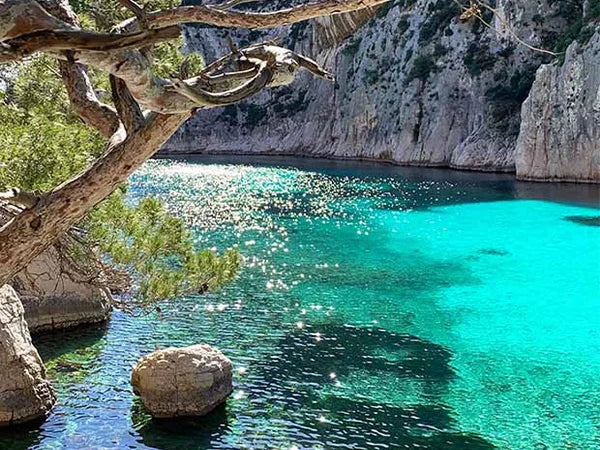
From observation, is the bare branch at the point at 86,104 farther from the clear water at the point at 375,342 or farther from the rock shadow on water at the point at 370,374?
the rock shadow on water at the point at 370,374

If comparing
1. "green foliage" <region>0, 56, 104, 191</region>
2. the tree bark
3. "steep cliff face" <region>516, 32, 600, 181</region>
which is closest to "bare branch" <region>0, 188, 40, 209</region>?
the tree bark

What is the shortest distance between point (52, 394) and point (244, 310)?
7.08 metres

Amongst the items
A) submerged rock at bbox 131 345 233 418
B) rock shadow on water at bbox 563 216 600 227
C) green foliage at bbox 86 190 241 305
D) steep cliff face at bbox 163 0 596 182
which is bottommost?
submerged rock at bbox 131 345 233 418

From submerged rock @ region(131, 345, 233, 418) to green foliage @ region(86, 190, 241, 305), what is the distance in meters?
1.41

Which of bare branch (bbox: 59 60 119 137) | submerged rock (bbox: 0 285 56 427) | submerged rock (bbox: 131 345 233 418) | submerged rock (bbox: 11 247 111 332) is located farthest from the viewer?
submerged rock (bbox: 11 247 111 332)

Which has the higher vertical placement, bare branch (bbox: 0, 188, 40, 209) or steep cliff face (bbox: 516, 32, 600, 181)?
steep cliff face (bbox: 516, 32, 600, 181)

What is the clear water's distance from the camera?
11.4 m

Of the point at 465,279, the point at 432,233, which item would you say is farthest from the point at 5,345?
the point at 432,233

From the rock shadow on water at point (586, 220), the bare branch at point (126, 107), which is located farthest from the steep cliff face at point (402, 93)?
the bare branch at point (126, 107)

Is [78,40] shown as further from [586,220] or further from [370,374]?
[586,220]

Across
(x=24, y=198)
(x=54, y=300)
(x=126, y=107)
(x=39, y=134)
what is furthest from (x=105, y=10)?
(x=54, y=300)

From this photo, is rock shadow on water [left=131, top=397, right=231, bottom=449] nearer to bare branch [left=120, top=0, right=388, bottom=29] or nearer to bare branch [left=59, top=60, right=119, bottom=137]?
bare branch [left=59, top=60, right=119, bottom=137]

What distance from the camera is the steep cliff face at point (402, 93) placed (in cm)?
5506

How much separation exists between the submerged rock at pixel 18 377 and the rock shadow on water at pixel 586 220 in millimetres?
26572
